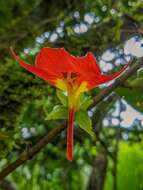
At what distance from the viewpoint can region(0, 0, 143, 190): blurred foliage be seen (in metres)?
0.82

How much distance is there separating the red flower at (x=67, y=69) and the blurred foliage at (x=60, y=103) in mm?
129

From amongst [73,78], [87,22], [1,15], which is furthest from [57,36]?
[1,15]

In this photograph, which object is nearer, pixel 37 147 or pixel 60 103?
pixel 37 147

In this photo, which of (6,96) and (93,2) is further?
(93,2)

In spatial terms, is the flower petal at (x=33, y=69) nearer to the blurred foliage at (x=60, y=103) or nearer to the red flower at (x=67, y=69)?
the red flower at (x=67, y=69)

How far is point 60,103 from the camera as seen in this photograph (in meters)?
0.75

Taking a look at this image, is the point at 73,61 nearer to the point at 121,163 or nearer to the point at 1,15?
the point at 121,163

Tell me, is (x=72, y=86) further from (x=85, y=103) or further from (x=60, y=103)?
(x=60, y=103)

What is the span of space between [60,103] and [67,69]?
0.25 metres

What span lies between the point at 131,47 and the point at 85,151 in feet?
Answer: 1.31

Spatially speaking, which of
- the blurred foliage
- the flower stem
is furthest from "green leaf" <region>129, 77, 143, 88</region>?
the flower stem

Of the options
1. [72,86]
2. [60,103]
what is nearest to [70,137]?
[72,86]

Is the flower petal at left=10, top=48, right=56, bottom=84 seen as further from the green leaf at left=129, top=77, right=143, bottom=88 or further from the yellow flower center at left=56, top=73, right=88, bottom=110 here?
the green leaf at left=129, top=77, right=143, bottom=88

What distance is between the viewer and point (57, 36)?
0.96 metres
